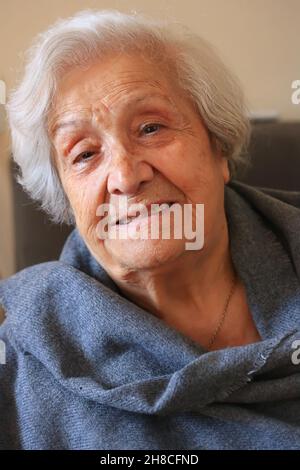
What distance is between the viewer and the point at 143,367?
2.66ft

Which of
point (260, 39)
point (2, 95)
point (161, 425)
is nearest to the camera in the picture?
point (161, 425)

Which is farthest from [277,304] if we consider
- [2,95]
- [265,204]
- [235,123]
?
[2,95]

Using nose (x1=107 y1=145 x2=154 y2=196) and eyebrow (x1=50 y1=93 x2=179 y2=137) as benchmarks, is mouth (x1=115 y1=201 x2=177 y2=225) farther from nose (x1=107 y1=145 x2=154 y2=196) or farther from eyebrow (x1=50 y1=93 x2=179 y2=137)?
eyebrow (x1=50 y1=93 x2=179 y2=137)

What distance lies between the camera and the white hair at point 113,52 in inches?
32.1

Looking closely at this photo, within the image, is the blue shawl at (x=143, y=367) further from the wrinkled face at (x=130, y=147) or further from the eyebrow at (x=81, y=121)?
the eyebrow at (x=81, y=121)

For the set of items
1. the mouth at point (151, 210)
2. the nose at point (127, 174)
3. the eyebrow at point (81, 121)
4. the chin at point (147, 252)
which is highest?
the eyebrow at point (81, 121)

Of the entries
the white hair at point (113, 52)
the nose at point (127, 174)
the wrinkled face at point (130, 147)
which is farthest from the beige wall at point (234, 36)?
the nose at point (127, 174)

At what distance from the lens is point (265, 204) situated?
970mm

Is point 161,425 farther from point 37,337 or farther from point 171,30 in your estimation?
point 171,30

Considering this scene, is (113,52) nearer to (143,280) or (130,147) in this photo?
(130,147)

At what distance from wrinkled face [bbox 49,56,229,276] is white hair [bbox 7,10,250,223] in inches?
0.9

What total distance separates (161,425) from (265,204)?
0.46 meters

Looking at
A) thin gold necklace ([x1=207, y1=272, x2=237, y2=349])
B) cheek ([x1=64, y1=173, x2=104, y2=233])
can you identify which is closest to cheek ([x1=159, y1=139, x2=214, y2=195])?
cheek ([x1=64, y1=173, x2=104, y2=233])

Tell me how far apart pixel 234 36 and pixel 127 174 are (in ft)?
2.16
